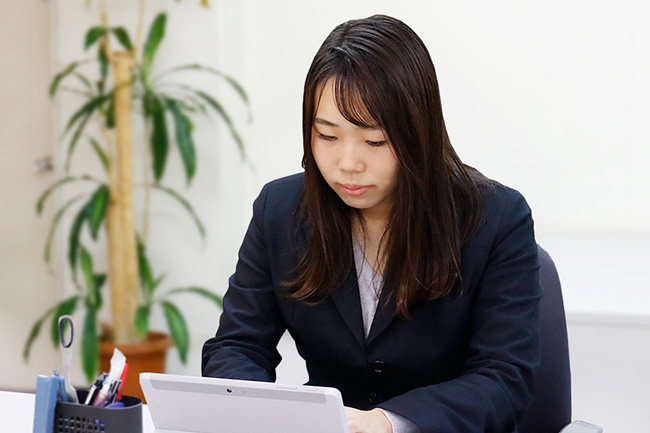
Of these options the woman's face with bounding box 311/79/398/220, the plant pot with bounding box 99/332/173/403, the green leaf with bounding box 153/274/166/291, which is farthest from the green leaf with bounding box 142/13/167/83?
the woman's face with bounding box 311/79/398/220

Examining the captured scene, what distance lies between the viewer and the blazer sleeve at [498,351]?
143cm

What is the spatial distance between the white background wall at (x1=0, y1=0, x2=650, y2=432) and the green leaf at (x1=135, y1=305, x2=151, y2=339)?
186mm

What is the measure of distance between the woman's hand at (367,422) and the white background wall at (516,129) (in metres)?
0.97

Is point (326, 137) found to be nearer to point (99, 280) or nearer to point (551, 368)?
point (551, 368)

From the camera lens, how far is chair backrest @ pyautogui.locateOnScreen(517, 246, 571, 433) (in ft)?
5.28

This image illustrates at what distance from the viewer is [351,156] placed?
1465 mm

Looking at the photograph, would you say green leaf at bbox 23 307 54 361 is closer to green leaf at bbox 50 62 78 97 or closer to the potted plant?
the potted plant

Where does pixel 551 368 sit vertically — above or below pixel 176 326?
above

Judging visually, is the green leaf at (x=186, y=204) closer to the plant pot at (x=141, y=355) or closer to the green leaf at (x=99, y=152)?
the green leaf at (x=99, y=152)

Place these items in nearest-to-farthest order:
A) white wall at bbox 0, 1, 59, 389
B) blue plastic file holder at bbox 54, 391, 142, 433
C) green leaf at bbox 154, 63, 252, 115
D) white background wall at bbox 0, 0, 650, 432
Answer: blue plastic file holder at bbox 54, 391, 142, 433, white background wall at bbox 0, 0, 650, 432, green leaf at bbox 154, 63, 252, 115, white wall at bbox 0, 1, 59, 389

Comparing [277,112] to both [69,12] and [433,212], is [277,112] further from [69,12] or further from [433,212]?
[433,212]

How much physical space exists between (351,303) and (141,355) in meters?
1.91

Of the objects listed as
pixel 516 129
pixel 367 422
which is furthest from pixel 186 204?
pixel 367 422

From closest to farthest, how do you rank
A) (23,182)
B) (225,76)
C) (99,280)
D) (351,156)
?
(351,156), (225,76), (99,280), (23,182)
